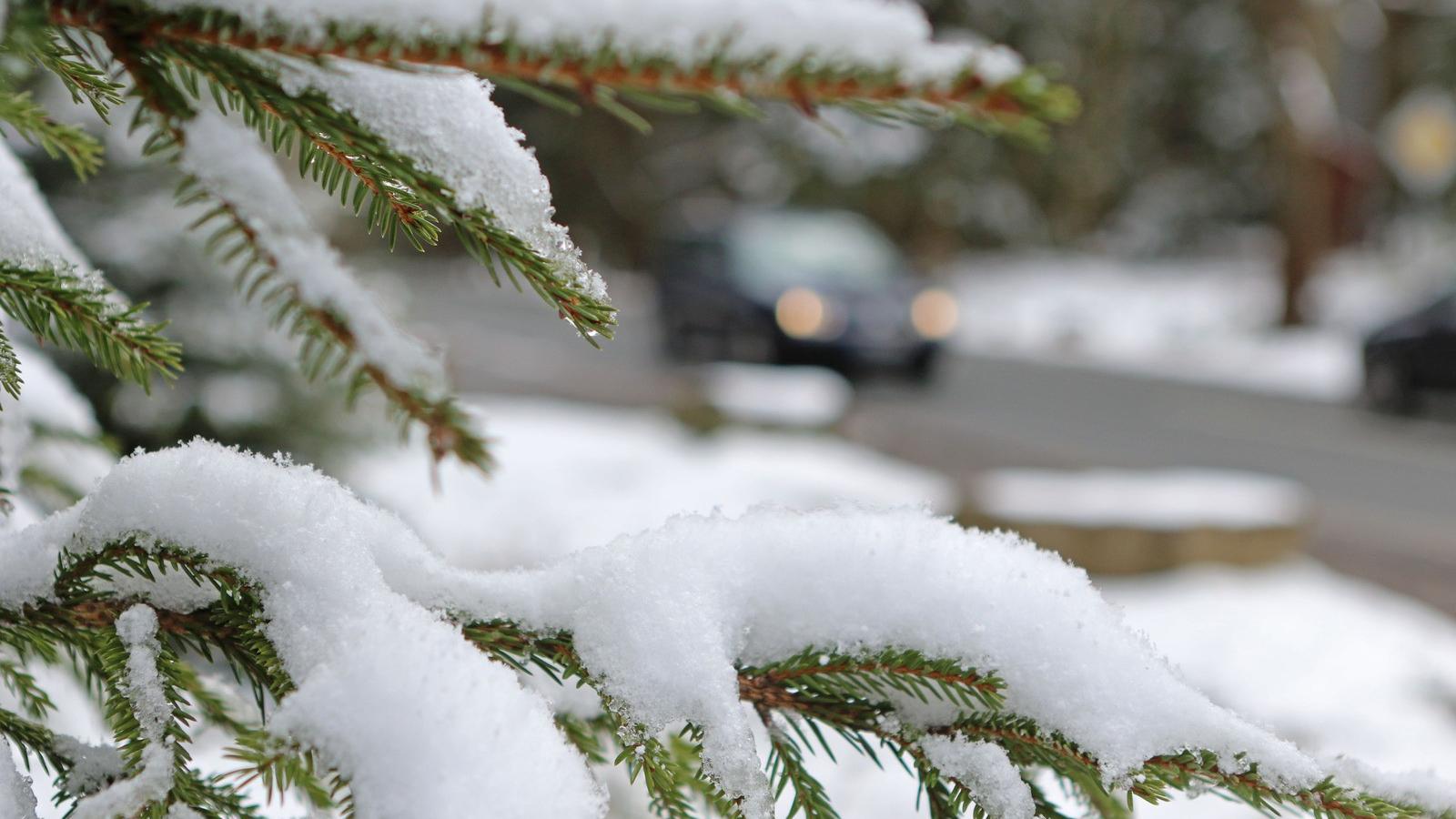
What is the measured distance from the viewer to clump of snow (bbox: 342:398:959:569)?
583 centimetres

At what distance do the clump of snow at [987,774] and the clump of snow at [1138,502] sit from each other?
4881mm

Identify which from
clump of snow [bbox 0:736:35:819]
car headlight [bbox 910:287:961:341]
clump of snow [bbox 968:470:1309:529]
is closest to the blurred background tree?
car headlight [bbox 910:287:961:341]

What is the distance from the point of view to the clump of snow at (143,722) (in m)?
0.70

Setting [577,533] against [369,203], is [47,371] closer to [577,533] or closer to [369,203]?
[369,203]

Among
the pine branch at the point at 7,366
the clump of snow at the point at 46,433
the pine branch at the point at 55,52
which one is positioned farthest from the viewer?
the clump of snow at the point at 46,433

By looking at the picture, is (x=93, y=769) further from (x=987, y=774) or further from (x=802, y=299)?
(x=802, y=299)

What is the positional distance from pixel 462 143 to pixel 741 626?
350mm

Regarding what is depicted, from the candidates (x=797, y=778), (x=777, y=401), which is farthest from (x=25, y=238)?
(x=777, y=401)

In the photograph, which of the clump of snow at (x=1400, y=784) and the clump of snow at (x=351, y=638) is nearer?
the clump of snow at (x=351, y=638)

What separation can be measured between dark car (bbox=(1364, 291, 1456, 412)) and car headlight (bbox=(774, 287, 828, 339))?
5.25 metres

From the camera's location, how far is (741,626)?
31.5 inches

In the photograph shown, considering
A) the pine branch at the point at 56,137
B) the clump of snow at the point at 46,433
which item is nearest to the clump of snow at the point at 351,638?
the pine branch at the point at 56,137

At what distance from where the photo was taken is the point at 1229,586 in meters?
5.42

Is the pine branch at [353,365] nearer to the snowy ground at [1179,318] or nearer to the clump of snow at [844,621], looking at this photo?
the clump of snow at [844,621]
